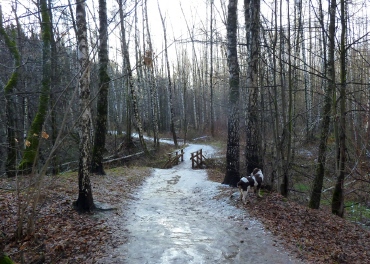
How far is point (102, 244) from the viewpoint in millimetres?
5863

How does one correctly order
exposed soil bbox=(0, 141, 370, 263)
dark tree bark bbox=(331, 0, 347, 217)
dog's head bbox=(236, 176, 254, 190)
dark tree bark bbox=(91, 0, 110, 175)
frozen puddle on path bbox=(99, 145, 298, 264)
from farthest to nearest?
dark tree bark bbox=(91, 0, 110, 175), dog's head bbox=(236, 176, 254, 190), dark tree bark bbox=(331, 0, 347, 217), frozen puddle on path bbox=(99, 145, 298, 264), exposed soil bbox=(0, 141, 370, 263)

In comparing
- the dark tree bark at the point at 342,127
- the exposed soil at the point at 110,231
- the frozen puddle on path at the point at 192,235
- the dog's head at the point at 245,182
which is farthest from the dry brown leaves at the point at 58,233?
the dark tree bark at the point at 342,127

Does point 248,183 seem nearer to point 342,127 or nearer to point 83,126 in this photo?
point 342,127

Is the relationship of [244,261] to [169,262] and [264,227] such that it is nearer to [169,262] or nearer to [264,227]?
[169,262]

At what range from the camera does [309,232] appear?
702cm

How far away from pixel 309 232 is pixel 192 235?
278 centimetres

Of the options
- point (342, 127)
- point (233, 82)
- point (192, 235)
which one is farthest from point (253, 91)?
point (192, 235)

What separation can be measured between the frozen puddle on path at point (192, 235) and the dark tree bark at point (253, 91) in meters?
2.03

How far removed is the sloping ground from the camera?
19.5 feet

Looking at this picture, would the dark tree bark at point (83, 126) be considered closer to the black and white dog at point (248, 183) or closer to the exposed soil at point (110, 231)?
the exposed soil at point (110, 231)

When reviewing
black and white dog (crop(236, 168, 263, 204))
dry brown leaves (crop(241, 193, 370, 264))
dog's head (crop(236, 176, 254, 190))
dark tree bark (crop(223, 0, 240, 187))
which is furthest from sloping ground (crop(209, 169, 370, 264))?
dark tree bark (crop(223, 0, 240, 187))

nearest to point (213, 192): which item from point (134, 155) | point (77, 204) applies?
point (77, 204)

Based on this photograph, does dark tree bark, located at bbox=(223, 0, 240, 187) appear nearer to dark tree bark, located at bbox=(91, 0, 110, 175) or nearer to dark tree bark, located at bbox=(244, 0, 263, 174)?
dark tree bark, located at bbox=(244, 0, 263, 174)

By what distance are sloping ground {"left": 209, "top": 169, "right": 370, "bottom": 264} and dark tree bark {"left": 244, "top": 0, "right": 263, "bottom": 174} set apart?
168cm
